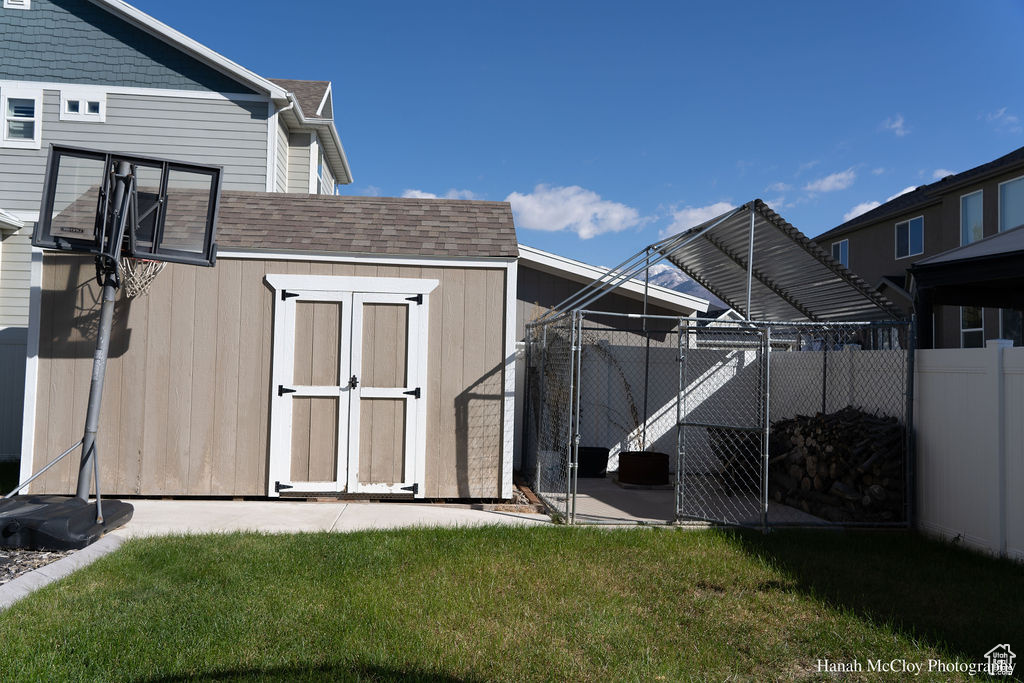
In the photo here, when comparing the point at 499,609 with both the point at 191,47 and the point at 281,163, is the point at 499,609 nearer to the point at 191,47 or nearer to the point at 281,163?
the point at 281,163

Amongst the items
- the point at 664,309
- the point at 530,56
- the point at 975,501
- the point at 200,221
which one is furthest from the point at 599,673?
the point at 530,56

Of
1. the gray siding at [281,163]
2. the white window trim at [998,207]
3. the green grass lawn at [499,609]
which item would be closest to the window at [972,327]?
the white window trim at [998,207]

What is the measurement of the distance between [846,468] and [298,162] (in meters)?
9.98

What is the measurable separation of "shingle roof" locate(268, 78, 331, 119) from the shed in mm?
5894

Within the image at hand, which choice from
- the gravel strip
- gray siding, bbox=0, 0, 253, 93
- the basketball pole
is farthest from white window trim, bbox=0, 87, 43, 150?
the gravel strip

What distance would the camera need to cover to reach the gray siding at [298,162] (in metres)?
12.0

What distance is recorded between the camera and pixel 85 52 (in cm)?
1033

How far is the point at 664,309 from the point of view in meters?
Answer: 10.1

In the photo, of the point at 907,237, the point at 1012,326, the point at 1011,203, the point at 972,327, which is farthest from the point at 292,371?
the point at 907,237

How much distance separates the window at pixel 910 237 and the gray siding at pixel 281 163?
15.1 m

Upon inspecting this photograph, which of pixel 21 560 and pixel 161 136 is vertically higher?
pixel 161 136

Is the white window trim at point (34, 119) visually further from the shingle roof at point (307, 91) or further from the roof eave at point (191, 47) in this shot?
the shingle roof at point (307, 91)

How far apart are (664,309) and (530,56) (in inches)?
261

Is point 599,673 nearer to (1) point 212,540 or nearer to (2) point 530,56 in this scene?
(1) point 212,540
